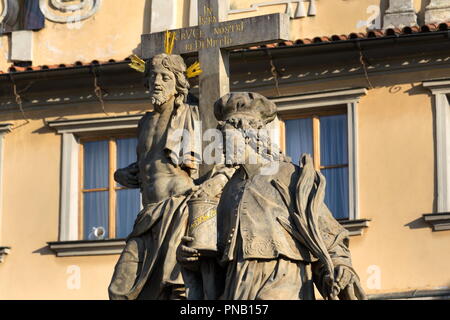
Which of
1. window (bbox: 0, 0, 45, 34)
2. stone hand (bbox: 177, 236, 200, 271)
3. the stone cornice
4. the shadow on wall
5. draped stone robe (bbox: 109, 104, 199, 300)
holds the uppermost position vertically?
window (bbox: 0, 0, 45, 34)

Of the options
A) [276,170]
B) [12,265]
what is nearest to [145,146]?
[276,170]

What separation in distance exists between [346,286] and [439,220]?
13.9m

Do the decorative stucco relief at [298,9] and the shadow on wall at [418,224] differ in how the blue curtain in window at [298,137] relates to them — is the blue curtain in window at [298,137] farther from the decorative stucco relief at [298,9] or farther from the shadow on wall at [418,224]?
the shadow on wall at [418,224]

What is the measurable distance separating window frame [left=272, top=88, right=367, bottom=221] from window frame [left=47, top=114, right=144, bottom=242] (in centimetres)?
200

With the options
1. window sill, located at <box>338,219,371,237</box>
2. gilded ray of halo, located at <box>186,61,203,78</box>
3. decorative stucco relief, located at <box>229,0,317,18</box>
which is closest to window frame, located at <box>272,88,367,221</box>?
window sill, located at <box>338,219,371,237</box>

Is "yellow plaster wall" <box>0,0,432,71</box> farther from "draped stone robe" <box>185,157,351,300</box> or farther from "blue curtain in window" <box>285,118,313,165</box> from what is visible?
"draped stone robe" <box>185,157,351,300</box>

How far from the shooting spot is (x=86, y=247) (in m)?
32.4

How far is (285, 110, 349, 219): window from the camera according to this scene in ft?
102

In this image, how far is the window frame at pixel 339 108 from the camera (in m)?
31.2

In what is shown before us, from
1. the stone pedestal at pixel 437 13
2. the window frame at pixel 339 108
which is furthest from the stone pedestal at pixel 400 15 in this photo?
the window frame at pixel 339 108

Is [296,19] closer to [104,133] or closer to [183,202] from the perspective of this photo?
[104,133]

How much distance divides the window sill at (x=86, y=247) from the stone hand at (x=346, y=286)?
15291 mm

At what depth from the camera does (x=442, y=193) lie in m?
30.8

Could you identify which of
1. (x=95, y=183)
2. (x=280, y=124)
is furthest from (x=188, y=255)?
(x=95, y=183)
